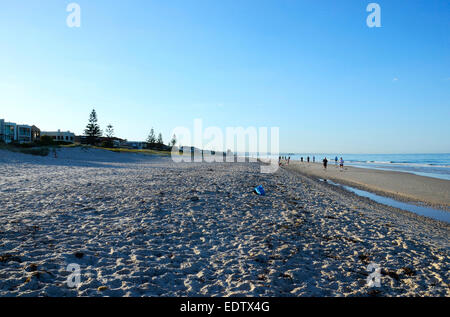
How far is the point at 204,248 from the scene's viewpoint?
623cm

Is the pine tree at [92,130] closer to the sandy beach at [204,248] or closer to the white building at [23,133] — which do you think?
the white building at [23,133]

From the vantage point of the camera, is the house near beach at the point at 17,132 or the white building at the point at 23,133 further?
the white building at the point at 23,133

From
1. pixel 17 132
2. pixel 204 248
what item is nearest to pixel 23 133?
pixel 17 132

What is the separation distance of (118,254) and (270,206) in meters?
7.07

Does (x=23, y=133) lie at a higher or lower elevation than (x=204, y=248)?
higher

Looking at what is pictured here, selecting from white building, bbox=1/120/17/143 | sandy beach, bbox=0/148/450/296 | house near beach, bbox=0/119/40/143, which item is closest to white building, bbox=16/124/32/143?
house near beach, bbox=0/119/40/143

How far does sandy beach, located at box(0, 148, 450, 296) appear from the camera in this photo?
4.54 m

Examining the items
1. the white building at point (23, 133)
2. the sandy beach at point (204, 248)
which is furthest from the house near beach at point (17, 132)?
the sandy beach at point (204, 248)

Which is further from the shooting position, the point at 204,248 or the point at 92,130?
the point at 92,130

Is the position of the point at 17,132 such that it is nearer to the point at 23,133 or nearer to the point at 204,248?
the point at 23,133

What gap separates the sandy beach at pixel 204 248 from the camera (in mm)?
4543

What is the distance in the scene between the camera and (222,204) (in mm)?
10758

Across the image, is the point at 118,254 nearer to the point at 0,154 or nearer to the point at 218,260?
the point at 218,260
